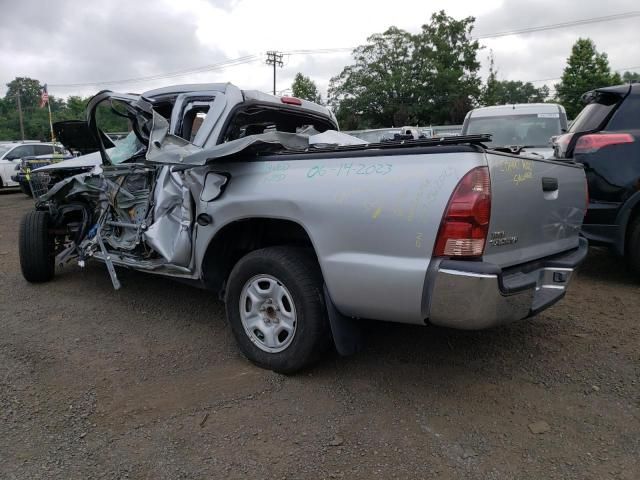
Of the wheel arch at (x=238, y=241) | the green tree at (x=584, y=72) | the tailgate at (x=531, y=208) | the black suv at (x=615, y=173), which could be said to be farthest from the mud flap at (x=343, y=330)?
the green tree at (x=584, y=72)

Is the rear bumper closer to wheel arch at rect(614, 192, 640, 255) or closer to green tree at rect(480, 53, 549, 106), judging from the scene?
wheel arch at rect(614, 192, 640, 255)

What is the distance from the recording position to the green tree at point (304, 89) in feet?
174

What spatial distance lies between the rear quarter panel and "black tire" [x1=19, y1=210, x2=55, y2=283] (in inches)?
130

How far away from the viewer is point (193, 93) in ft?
13.2

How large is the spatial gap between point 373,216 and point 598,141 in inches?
127

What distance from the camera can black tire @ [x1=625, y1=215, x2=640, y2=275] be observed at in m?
4.59

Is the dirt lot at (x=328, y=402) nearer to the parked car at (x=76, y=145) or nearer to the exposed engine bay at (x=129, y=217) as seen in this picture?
the exposed engine bay at (x=129, y=217)

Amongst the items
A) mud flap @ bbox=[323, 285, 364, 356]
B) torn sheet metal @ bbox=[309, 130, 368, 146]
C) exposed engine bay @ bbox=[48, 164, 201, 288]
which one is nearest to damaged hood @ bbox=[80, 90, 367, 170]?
torn sheet metal @ bbox=[309, 130, 368, 146]

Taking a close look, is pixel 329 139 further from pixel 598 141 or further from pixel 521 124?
pixel 521 124

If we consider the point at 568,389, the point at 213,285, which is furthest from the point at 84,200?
the point at 568,389

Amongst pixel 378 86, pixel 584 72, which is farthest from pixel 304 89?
pixel 584 72

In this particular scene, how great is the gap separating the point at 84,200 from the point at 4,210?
→ 9426 millimetres

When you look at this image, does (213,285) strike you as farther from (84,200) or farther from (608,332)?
(608,332)

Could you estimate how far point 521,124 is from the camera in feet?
27.1
